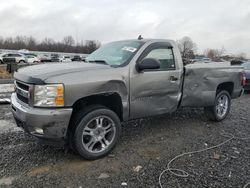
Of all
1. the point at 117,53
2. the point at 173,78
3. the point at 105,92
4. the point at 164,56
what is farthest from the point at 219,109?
the point at 105,92

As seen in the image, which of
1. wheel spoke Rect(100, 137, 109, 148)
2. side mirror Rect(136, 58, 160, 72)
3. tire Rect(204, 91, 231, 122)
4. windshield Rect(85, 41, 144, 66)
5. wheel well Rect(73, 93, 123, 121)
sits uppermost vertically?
windshield Rect(85, 41, 144, 66)

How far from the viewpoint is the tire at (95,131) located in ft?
11.7

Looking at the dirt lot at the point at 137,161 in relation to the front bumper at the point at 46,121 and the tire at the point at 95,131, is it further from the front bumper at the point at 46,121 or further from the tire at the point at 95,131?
the front bumper at the point at 46,121

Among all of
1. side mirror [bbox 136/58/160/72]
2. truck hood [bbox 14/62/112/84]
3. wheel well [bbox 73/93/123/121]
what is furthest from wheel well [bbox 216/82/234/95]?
truck hood [bbox 14/62/112/84]

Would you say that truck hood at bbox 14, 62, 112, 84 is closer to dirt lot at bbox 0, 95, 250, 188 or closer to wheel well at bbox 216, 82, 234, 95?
dirt lot at bbox 0, 95, 250, 188

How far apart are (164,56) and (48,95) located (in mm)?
2453

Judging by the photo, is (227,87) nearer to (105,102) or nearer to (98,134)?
(105,102)

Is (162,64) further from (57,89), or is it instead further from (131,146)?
(57,89)

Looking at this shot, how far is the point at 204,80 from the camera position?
5320 millimetres

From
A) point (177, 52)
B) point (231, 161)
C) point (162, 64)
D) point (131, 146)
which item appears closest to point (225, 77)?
point (177, 52)

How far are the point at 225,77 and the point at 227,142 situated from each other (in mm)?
1752

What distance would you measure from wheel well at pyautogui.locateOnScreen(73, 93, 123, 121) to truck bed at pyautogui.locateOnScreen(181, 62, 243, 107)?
160cm

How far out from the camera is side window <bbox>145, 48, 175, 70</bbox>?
461 centimetres

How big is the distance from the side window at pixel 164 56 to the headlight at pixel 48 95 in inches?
77.1
